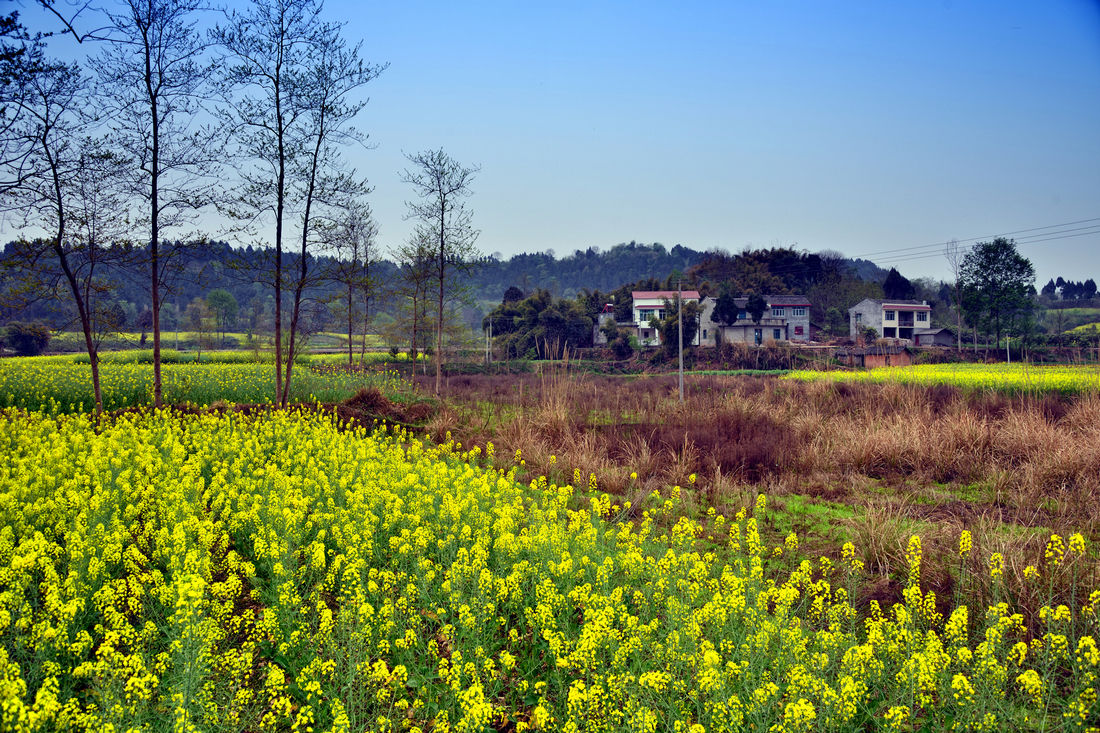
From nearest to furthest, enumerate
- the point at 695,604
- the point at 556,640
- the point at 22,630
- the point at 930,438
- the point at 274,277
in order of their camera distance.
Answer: the point at 556,640
the point at 22,630
the point at 695,604
the point at 930,438
the point at 274,277

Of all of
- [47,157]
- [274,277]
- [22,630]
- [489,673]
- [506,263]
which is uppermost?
[506,263]

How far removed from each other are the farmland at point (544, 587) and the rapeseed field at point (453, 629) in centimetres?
3

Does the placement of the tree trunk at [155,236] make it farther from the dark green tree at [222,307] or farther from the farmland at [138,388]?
the dark green tree at [222,307]

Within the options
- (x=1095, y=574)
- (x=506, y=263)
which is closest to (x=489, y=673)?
(x=1095, y=574)

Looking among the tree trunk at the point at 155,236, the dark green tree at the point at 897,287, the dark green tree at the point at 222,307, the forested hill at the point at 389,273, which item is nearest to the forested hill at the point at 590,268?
the forested hill at the point at 389,273

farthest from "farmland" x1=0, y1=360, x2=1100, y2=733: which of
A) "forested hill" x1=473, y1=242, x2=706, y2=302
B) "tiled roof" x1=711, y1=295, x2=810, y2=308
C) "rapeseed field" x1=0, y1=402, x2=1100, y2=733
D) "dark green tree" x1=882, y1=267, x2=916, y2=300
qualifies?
"forested hill" x1=473, y1=242, x2=706, y2=302

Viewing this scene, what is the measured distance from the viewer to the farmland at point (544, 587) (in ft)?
11.7

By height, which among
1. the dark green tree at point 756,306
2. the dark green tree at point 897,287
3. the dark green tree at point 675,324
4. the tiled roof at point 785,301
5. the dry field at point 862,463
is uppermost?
the dark green tree at point 897,287

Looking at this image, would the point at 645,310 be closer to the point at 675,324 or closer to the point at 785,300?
the point at 675,324

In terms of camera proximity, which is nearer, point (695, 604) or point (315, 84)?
point (695, 604)

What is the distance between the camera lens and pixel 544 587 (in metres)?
4.67

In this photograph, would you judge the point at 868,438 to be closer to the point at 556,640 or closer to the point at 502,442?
the point at 502,442

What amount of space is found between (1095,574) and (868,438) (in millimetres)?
6302

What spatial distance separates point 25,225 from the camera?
499 inches
